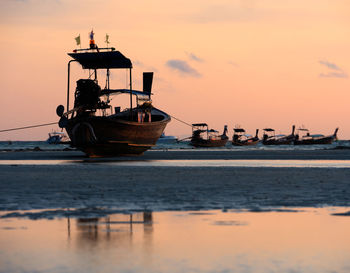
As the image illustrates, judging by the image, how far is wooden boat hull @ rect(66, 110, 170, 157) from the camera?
57.2m

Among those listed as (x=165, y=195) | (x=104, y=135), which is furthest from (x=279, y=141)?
(x=165, y=195)

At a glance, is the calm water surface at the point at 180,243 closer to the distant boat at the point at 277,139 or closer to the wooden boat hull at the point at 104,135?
the wooden boat hull at the point at 104,135

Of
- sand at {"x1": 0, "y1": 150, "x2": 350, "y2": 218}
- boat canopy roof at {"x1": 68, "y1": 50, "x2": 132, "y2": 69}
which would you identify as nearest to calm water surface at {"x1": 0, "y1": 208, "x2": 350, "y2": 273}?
sand at {"x1": 0, "y1": 150, "x2": 350, "y2": 218}

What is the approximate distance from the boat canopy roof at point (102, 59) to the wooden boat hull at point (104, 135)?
781 centimetres

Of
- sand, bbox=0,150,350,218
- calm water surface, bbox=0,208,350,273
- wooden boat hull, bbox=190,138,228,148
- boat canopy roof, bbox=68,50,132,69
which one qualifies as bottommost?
calm water surface, bbox=0,208,350,273

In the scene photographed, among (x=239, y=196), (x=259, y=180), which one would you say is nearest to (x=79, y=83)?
(x=259, y=180)

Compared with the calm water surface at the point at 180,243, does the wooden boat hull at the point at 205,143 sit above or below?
above

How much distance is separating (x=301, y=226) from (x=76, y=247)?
4.30m

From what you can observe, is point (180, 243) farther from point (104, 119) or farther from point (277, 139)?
point (277, 139)

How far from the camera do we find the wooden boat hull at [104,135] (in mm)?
57156

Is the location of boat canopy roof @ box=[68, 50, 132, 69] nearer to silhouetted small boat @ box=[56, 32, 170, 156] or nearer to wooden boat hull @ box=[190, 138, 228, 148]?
silhouetted small boat @ box=[56, 32, 170, 156]

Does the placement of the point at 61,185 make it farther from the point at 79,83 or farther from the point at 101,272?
the point at 79,83

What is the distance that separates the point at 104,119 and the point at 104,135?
1.54m

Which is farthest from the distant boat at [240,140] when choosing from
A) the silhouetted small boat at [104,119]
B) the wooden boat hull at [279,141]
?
the silhouetted small boat at [104,119]
